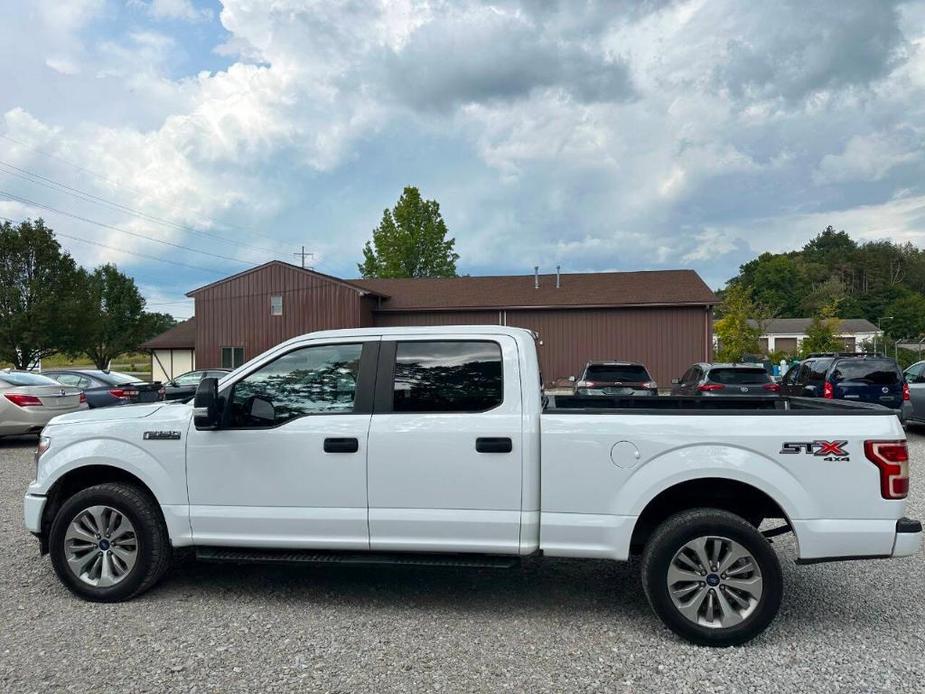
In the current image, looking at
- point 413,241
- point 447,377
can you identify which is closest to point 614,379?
point 447,377

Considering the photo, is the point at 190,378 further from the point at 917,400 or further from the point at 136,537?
the point at 917,400

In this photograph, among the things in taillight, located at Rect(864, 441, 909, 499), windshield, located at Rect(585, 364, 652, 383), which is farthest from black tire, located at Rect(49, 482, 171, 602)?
windshield, located at Rect(585, 364, 652, 383)

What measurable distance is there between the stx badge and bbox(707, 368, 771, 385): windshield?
10.3 metres

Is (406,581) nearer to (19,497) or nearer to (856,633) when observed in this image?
(856,633)

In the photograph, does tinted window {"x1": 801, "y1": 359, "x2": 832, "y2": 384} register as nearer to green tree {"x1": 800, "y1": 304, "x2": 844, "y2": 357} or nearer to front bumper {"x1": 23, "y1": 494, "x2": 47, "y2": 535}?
front bumper {"x1": 23, "y1": 494, "x2": 47, "y2": 535}

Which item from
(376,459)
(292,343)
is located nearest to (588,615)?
(376,459)

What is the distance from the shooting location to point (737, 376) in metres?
13.8

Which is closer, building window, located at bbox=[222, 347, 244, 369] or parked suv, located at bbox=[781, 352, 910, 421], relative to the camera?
parked suv, located at bbox=[781, 352, 910, 421]

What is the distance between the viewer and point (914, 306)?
270 feet

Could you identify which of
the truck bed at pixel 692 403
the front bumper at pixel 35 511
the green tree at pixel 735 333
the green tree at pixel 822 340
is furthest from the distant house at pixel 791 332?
the front bumper at pixel 35 511

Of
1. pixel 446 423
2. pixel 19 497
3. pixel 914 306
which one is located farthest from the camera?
pixel 914 306

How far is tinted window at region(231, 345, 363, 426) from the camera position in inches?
175

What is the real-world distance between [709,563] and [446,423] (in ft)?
5.72

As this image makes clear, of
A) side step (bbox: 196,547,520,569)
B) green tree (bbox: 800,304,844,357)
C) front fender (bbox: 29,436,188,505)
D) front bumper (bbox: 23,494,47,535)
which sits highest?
green tree (bbox: 800,304,844,357)
